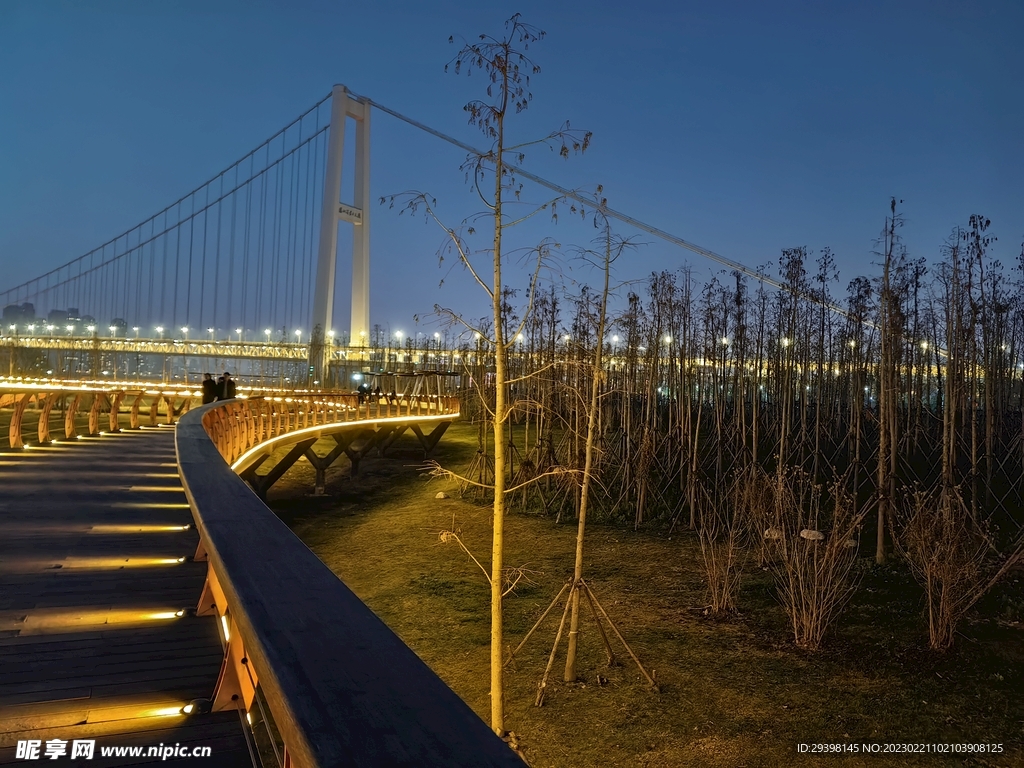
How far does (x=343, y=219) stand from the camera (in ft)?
121

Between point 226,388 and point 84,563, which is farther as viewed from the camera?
point 226,388

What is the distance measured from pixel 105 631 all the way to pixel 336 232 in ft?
113

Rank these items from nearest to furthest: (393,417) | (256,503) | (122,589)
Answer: (256,503) < (122,589) < (393,417)

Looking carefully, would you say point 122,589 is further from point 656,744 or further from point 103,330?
point 103,330

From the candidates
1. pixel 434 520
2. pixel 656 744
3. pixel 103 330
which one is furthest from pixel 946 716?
pixel 103 330

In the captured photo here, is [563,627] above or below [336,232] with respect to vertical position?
below

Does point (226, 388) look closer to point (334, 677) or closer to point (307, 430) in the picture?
point (307, 430)

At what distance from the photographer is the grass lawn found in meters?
5.58

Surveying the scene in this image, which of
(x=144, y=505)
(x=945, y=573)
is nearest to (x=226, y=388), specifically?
(x=144, y=505)

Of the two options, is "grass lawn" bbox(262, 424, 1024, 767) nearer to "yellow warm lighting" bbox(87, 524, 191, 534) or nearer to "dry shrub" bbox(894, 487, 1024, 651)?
"dry shrub" bbox(894, 487, 1024, 651)

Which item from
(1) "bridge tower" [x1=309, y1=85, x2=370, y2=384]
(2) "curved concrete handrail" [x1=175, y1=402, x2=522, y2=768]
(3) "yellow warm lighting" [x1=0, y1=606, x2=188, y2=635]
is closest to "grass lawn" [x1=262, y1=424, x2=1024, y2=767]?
(3) "yellow warm lighting" [x1=0, y1=606, x2=188, y2=635]

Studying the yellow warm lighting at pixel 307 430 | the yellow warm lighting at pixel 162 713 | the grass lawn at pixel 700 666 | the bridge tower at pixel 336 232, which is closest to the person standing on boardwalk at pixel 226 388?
the yellow warm lighting at pixel 307 430

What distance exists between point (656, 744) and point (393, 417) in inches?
597

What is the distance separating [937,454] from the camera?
15.5 m
